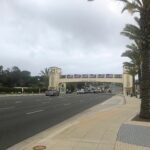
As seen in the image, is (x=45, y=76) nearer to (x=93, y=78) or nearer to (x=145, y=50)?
(x=93, y=78)

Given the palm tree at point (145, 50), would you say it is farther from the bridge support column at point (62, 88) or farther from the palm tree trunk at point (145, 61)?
the bridge support column at point (62, 88)

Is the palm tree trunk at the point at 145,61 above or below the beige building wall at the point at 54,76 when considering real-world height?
below

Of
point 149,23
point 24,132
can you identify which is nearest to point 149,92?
point 149,23

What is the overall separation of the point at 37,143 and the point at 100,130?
424 cm

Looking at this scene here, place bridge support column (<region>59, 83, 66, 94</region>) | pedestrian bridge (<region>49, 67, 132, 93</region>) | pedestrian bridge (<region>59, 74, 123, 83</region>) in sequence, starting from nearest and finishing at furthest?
bridge support column (<region>59, 83, 66, 94</region>) → pedestrian bridge (<region>59, 74, 123, 83</region>) → pedestrian bridge (<region>49, 67, 132, 93</region>)

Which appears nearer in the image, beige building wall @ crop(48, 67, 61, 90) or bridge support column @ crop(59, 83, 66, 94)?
bridge support column @ crop(59, 83, 66, 94)

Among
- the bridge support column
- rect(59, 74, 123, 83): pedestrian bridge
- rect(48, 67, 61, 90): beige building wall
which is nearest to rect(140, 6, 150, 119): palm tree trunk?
the bridge support column

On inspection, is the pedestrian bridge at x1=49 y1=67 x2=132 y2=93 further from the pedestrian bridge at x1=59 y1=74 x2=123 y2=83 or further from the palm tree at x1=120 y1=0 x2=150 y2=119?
the palm tree at x1=120 y1=0 x2=150 y2=119

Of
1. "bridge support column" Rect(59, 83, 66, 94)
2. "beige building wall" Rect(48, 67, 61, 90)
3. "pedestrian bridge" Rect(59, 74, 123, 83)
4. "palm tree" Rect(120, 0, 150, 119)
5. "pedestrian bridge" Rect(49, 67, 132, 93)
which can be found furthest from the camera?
"beige building wall" Rect(48, 67, 61, 90)

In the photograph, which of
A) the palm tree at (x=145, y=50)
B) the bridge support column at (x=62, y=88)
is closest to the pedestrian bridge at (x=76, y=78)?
the bridge support column at (x=62, y=88)

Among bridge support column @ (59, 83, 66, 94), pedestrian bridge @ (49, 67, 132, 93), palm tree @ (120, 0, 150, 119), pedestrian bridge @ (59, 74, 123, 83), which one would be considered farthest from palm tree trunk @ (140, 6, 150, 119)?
pedestrian bridge @ (59, 74, 123, 83)

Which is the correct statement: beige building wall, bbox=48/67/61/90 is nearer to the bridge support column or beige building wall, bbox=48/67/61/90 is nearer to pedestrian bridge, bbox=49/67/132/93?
pedestrian bridge, bbox=49/67/132/93

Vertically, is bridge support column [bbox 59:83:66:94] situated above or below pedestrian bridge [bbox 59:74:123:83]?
below

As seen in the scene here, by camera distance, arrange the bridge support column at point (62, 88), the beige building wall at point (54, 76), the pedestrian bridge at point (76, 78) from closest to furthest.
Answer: the bridge support column at point (62, 88) → the pedestrian bridge at point (76, 78) → the beige building wall at point (54, 76)
